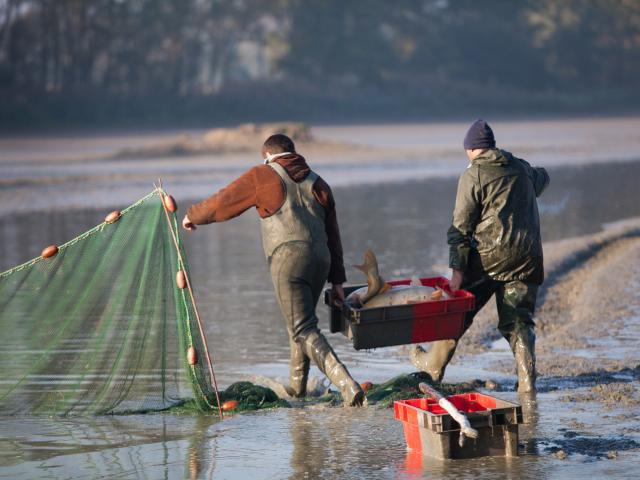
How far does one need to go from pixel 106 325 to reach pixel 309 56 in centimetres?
4799

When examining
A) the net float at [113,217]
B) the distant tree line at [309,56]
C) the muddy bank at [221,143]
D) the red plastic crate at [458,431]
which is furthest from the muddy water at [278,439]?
the distant tree line at [309,56]

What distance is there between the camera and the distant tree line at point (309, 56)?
4691 cm

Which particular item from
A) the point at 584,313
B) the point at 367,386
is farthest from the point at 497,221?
the point at 584,313

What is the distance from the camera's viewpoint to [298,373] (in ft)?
25.4

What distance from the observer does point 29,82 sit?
4591 cm

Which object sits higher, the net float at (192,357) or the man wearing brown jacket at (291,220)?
the man wearing brown jacket at (291,220)

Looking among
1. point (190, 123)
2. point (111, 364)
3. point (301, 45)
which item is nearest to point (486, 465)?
point (111, 364)

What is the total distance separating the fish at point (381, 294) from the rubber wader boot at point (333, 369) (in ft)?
1.06

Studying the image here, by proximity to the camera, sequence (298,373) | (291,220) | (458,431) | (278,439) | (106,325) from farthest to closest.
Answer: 1. (298,373)
2. (106,325)
3. (291,220)
4. (278,439)
5. (458,431)

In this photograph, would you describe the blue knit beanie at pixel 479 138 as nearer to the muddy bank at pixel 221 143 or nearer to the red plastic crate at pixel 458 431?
the red plastic crate at pixel 458 431

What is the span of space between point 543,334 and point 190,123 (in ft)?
123

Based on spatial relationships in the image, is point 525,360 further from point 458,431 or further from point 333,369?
point 458,431

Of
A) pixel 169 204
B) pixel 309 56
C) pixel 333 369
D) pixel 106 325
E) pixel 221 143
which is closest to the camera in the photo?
pixel 333 369

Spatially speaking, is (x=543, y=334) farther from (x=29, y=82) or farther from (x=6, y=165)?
(x=29, y=82)
